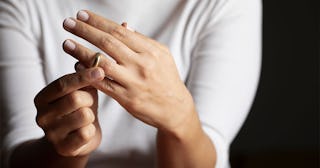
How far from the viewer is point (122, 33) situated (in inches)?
23.5

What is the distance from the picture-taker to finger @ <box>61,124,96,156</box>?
604mm

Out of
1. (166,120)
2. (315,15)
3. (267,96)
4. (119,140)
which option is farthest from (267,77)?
(166,120)

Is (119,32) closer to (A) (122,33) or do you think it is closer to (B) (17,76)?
(A) (122,33)

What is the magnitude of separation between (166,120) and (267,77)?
87 centimetres

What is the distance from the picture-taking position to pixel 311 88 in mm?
1465

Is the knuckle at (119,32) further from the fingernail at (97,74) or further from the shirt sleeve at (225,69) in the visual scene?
the shirt sleeve at (225,69)

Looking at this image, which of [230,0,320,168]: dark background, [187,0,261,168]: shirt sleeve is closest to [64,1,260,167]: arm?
[187,0,261,168]: shirt sleeve

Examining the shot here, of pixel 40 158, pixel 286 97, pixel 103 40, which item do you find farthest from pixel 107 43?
pixel 286 97

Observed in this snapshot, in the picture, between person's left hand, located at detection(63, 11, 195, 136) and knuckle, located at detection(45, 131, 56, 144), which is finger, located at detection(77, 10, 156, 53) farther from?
knuckle, located at detection(45, 131, 56, 144)

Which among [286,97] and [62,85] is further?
[286,97]

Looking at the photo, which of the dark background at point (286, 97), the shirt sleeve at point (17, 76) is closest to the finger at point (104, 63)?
the shirt sleeve at point (17, 76)

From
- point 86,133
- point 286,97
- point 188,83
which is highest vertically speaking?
point 86,133

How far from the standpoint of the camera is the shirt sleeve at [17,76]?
0.79 m

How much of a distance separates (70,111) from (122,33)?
0.32 ft
